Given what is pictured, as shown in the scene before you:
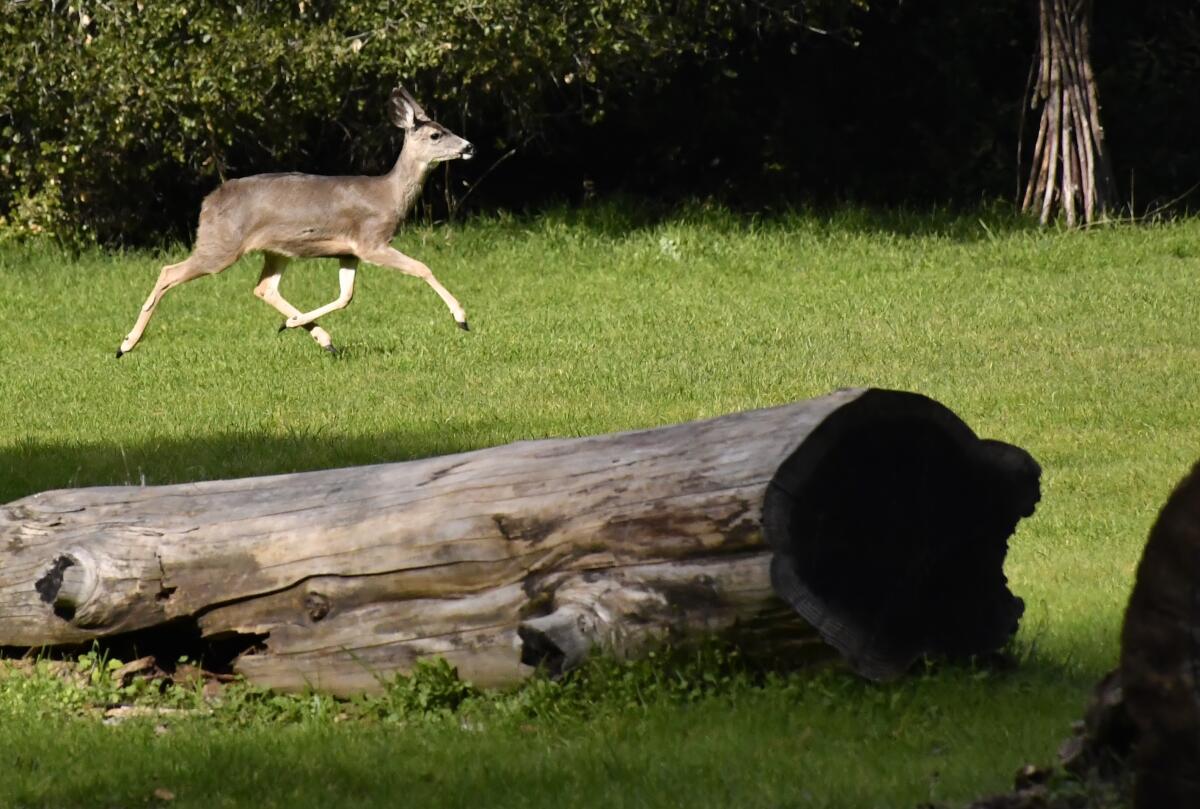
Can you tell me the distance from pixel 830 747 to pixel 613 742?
64cm

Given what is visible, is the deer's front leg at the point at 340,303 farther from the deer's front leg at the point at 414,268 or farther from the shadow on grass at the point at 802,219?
the shadow on grass at the point at 802,219

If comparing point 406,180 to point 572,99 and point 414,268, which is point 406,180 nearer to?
point 414,268

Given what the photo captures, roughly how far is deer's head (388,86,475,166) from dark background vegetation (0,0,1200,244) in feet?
10.2

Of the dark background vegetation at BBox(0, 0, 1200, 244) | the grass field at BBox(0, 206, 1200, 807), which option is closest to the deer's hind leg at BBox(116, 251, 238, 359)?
the grass field at BBox(0, 206, 1200, 807)

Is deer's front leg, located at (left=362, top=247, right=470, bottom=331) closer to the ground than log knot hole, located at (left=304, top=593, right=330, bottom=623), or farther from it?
closer to the ground

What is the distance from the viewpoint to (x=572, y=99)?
23.3 meters

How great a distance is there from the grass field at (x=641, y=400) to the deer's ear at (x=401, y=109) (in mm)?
1701

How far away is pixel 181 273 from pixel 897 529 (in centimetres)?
1098

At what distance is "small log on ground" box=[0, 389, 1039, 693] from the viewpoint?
584cm

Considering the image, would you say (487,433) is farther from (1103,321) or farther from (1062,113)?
(1062,113)

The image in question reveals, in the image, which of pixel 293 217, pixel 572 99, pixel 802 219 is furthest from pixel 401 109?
pixel 572 99

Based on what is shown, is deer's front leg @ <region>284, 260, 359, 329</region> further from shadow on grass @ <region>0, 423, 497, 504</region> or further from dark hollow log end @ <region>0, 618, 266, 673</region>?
dark hollow log end @ <region>0, 618, 266, 673</region>

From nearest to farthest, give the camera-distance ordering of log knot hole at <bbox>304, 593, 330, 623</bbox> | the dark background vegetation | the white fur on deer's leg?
log knot hole at <bbox>304, 593, 330, 623</bbox> < the white fur on deer's leg < the dark background vegetation

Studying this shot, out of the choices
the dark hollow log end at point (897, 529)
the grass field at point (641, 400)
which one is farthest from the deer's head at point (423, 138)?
the dark hollow log end at point (897, 529)
